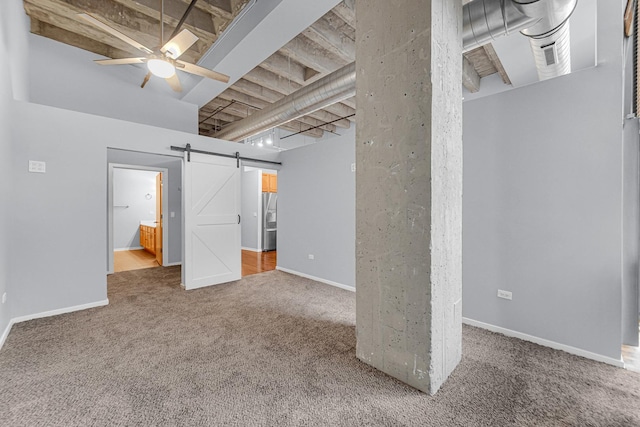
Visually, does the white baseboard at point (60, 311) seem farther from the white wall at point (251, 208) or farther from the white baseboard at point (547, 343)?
the white baseboard at point (547, 343)

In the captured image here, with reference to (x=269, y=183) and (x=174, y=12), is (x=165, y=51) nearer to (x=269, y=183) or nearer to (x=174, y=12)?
(x=174, y=12)

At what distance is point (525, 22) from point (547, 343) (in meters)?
2.78

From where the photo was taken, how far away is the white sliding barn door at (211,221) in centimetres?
425

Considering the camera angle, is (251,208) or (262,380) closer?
(262,380)

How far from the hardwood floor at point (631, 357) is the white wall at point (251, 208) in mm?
7039

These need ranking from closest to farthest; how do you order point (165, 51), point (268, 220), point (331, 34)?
1. point (165, 51)
2. point (331, 34)
3. point (268, 220)

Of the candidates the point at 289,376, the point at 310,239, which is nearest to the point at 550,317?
the point at 289,376

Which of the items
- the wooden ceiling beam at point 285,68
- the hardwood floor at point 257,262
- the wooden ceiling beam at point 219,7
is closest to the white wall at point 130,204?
the hardwood floor at point 257,262

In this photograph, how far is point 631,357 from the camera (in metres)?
2.30

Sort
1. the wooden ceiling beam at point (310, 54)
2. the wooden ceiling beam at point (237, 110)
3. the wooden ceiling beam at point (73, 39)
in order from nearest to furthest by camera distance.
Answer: the wooden ceiling beam at point (310, 54) < the wooden ceiling beam at point (73, 39) < the wooden ceiling beam at point (237, 110)

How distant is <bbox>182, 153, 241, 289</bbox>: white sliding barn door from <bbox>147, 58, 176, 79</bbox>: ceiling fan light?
149 cm

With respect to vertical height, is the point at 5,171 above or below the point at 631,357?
above

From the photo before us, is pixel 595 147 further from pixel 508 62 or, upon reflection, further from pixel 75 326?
pixel 75 326

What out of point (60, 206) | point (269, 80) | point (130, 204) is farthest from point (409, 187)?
point (130, 204)
